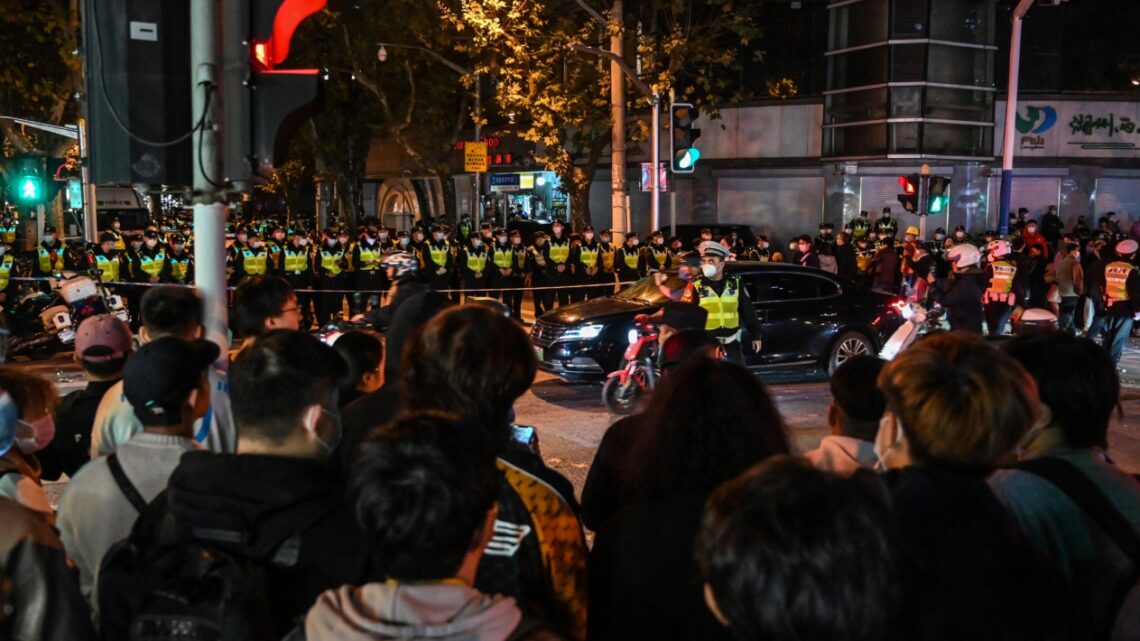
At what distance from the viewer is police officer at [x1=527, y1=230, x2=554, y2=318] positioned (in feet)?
65.7

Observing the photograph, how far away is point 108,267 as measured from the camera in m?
17.2

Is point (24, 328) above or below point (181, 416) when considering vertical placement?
below

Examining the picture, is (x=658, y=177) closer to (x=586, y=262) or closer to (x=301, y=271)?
(x=586, y=262)

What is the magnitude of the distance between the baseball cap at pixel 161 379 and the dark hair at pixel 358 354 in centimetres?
152

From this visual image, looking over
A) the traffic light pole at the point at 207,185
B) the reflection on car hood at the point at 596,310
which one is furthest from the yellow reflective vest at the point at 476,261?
the traffic light pole at the point at 207,185

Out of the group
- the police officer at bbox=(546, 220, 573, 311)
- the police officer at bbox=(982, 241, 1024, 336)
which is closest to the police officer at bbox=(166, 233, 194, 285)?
the police officer at bbox=(546, 220, 573, 311)

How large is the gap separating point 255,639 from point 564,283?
18.1 m

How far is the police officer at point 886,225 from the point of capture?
24936 millimetres

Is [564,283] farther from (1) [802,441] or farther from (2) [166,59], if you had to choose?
(2) [166,59]

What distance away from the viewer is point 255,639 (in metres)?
2.26

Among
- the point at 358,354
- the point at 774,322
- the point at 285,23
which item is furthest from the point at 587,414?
the point at 285,23

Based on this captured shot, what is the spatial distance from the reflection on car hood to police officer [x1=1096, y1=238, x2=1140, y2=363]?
6.10m

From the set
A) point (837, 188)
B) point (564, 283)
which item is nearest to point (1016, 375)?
point (564, 283)

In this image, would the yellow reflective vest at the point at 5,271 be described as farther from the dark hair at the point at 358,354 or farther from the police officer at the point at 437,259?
the dark hair at the point at 358,354
